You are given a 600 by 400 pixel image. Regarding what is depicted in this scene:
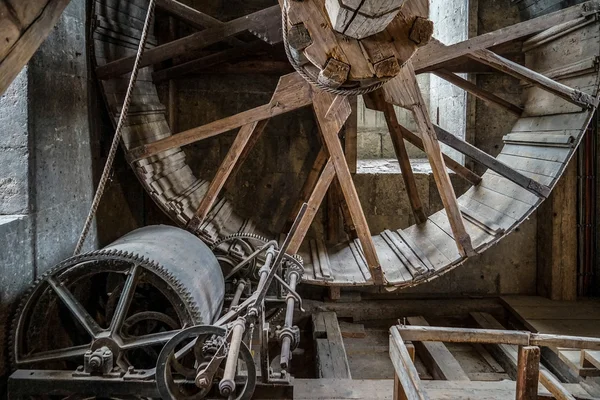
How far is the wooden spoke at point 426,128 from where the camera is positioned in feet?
12.7

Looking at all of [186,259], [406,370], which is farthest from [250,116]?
[406,370]

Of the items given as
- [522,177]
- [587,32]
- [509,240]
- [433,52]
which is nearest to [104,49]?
[433,52]

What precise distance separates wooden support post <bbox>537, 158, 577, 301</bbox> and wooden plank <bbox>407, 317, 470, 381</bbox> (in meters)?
1.77

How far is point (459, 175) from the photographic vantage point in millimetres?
5250

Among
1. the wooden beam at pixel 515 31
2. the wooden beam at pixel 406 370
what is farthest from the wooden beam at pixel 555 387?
the wooden beam at pixel 515 31

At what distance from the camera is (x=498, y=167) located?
13.3 feet

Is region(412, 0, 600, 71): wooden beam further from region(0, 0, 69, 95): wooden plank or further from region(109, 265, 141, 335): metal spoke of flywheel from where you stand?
region(0, 0, 69, 95): wooden plank

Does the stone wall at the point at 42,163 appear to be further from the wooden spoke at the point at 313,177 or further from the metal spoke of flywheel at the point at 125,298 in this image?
the wooden spoke at the point at 313,177

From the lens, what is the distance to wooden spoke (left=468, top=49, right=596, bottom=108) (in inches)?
156

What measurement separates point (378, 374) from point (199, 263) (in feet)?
7.73

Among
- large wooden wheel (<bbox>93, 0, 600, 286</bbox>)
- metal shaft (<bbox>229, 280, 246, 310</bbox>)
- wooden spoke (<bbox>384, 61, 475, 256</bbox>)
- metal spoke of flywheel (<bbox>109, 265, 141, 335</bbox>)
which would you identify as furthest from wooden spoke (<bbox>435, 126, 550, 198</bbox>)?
metal spoke of flywheel (<bbox>109, 265, 141, 335</bbox>)

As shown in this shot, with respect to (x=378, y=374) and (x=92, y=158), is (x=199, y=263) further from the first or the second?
(x=378, y=374)

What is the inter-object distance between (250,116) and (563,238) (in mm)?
3815

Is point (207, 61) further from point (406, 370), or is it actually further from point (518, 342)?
point (518, 342)
